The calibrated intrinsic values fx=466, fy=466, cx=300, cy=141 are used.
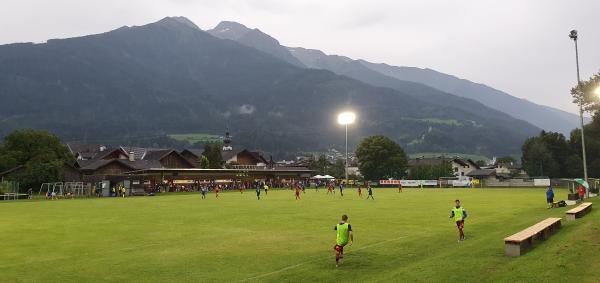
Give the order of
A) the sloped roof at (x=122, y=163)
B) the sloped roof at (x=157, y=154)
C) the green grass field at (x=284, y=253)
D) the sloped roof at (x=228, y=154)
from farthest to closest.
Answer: the sloped roof at (x=228, y=154)
the sloped roof at (x=157, y=154)
the sloped roof at (x=122, y=163)
the green grass field at (x=284, y=253)

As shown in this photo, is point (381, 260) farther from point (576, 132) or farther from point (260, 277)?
point (576, 132)

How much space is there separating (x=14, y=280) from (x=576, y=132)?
123980mm

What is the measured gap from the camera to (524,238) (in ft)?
49.3

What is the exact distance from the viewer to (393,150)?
11975cm

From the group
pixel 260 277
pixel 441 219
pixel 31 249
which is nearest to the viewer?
pixel 260 277

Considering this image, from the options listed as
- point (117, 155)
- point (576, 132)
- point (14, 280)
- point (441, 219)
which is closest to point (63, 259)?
point (14, 280)

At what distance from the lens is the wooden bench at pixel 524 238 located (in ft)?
48.3

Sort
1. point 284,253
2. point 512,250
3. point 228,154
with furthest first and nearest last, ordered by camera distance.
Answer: point 228,154, point 284,253, point 512,250

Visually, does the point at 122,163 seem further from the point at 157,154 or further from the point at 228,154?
the point at 228,154

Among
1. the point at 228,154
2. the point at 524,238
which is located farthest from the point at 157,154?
the point at 524,238

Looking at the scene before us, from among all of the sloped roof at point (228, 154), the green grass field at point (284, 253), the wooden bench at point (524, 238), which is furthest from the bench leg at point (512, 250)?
the sloped roof at point (228, 154)

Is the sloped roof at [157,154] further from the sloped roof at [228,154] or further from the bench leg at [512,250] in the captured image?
the bench leg at [512,250]

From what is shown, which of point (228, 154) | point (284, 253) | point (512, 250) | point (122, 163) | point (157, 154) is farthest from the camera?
point (228, 154)

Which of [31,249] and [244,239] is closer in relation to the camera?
[31,249]
